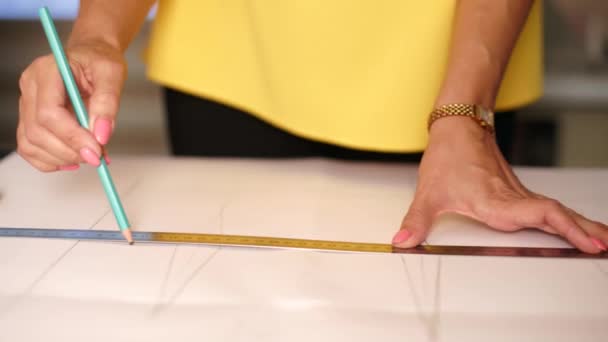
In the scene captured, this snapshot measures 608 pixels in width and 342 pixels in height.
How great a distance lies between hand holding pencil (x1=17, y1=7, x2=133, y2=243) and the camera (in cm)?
82

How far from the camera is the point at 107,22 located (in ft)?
3.23

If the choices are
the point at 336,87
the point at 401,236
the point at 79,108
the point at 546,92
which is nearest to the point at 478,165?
the point at 401,236

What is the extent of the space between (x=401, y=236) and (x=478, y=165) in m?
0.15

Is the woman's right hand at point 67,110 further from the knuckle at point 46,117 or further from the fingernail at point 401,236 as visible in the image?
the fingernail at point 401,236

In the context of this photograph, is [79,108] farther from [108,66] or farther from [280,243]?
[280,243]

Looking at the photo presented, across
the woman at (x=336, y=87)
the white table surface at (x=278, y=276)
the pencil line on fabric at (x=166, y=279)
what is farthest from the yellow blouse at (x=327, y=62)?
the pencil line on fabric at (x=166, y=279)

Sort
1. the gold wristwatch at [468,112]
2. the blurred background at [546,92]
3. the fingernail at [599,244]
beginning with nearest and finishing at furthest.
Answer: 1. the fingernail at [599,244]
2. the gold wristwatch at [468,112]
3. the blurred background at [546,92]

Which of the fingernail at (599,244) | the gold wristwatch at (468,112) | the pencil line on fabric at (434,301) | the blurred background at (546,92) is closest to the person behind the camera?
the pencil line on fabric at (434,301)

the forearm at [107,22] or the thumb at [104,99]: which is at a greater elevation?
the forearm at [107,22]

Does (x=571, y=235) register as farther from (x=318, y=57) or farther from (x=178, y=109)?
(x=178, y=109)

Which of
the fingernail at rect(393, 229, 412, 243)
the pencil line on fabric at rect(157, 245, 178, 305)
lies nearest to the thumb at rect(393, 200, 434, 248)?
the fingernail at rect(393, 229, 412, 243)

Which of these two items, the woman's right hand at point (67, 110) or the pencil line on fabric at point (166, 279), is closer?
the pencil line on fabric at point (166, 279)

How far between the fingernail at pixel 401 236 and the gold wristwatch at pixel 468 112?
0.19 meters

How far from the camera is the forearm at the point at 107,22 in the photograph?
3.18 feet
